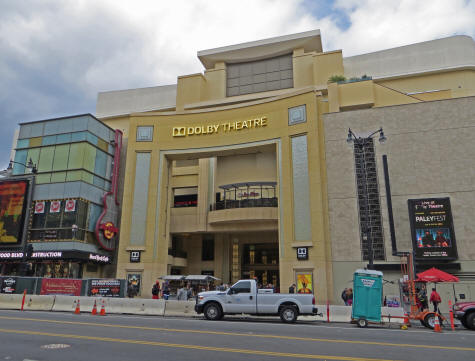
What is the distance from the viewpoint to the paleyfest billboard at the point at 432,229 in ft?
91.6

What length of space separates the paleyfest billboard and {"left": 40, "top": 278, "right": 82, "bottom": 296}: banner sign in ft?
80.8

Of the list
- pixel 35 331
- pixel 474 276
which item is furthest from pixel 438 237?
pixel 35 331

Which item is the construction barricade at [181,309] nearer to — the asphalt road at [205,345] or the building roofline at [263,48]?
the asphalt road at [205,345]

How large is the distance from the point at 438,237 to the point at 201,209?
23.5 meters

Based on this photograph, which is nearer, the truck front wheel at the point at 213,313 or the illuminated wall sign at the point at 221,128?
the truck front wheel at the point at 213,313

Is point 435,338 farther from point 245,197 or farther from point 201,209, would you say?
point 201,209

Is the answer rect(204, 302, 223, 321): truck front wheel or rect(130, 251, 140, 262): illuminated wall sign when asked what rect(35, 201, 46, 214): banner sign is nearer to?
rect(130, 251, 140, 262): illuminated wall sign

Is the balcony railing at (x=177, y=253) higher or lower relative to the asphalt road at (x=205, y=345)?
higher

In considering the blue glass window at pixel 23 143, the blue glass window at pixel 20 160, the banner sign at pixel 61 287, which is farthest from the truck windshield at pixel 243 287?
the blue glass window at pixel 23 143

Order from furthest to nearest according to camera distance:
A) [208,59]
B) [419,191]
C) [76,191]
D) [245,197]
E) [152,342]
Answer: [208,59]
[245,197]
[76,191]
[419,191]
[152,342]

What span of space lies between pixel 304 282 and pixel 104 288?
613 inches

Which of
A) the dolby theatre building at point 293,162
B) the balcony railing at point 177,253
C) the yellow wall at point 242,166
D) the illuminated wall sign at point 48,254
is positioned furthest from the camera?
the balcony railing at point 177,253

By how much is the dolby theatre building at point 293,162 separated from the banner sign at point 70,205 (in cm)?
476

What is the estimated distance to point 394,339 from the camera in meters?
11.8
